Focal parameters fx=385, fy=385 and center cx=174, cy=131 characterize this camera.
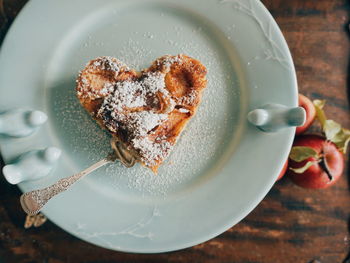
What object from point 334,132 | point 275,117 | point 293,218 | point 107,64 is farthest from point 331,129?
point 107,64

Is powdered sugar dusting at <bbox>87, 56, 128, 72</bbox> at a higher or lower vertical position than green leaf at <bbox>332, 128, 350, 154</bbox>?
higher

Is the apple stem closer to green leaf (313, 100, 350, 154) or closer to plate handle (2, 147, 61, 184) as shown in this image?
green leaf (313, 100, 350, 154)

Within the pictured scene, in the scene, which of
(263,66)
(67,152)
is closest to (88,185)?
(67,152)

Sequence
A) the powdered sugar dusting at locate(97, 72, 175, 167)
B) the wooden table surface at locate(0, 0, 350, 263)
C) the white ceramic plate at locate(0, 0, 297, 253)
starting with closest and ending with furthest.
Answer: the powdered sugar dusting at locate(97, 72, 175, 167) → the white ceramic plate at locate(0, 0, 297, 253) → the wooden table surface at locate(0, 0, 350, 263)

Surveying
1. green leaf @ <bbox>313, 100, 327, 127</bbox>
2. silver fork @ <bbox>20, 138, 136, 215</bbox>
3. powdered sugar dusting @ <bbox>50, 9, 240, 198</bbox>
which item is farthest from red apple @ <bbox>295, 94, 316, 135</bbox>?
silver fork @ <bbox>20, 138, 136, 215</bbox>

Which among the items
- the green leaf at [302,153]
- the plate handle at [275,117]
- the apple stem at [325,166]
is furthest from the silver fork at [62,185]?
the apple stem at [325,166]

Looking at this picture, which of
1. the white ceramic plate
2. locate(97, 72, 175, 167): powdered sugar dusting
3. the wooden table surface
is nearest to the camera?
locate(97, 72, 175, 167): powdered sugar dusting
